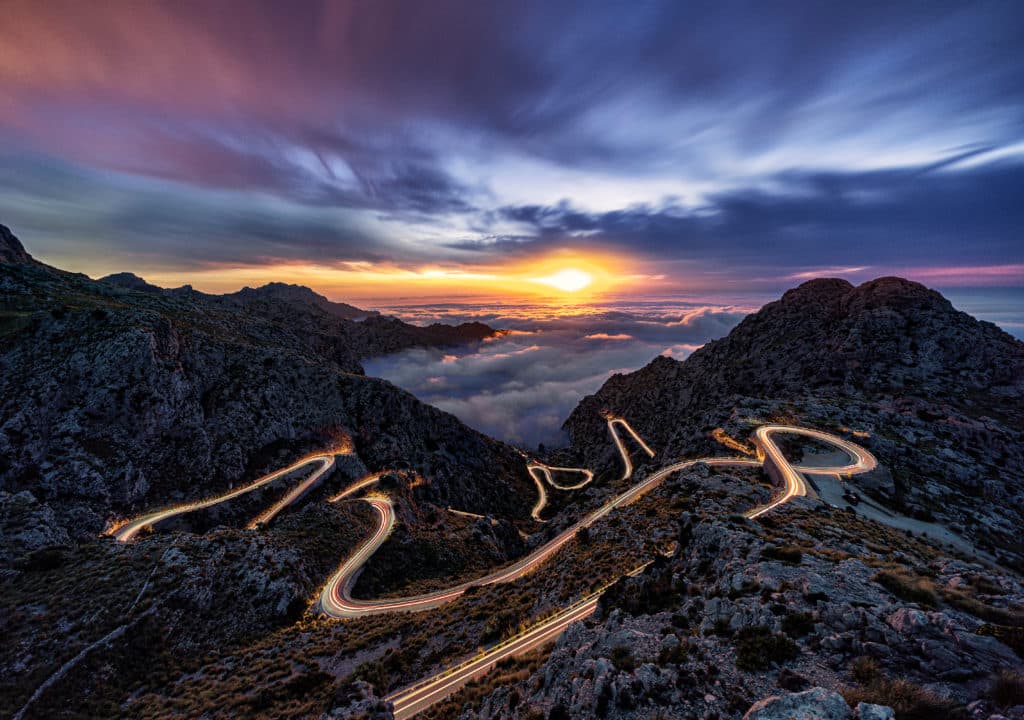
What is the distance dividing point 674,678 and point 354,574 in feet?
144

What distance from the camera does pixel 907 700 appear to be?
8.57 meters

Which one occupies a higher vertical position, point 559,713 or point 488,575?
point 559,713

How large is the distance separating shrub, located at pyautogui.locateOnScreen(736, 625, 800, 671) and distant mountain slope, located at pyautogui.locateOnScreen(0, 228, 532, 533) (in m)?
81.7

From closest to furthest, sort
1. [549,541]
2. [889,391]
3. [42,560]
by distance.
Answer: [42,560]
[549,541]
[889,391]

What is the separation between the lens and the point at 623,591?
1969cm

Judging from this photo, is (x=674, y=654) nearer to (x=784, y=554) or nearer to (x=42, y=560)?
(x=784, y=554)

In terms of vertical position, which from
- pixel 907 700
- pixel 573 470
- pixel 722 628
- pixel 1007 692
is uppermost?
pixel 1007 692

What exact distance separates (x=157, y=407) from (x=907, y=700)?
10092 centimetres

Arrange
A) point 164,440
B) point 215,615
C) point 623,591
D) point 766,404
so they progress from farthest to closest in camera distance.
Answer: point 766,404, point 164,440, point 215,615, point 623,591

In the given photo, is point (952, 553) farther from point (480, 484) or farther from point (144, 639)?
point (480, 484)

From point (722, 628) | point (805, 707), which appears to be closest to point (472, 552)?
point (722, 628)

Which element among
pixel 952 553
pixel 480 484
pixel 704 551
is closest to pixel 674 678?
pixel 704 551

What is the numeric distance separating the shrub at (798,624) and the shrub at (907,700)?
296cm

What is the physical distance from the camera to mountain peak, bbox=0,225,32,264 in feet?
396
